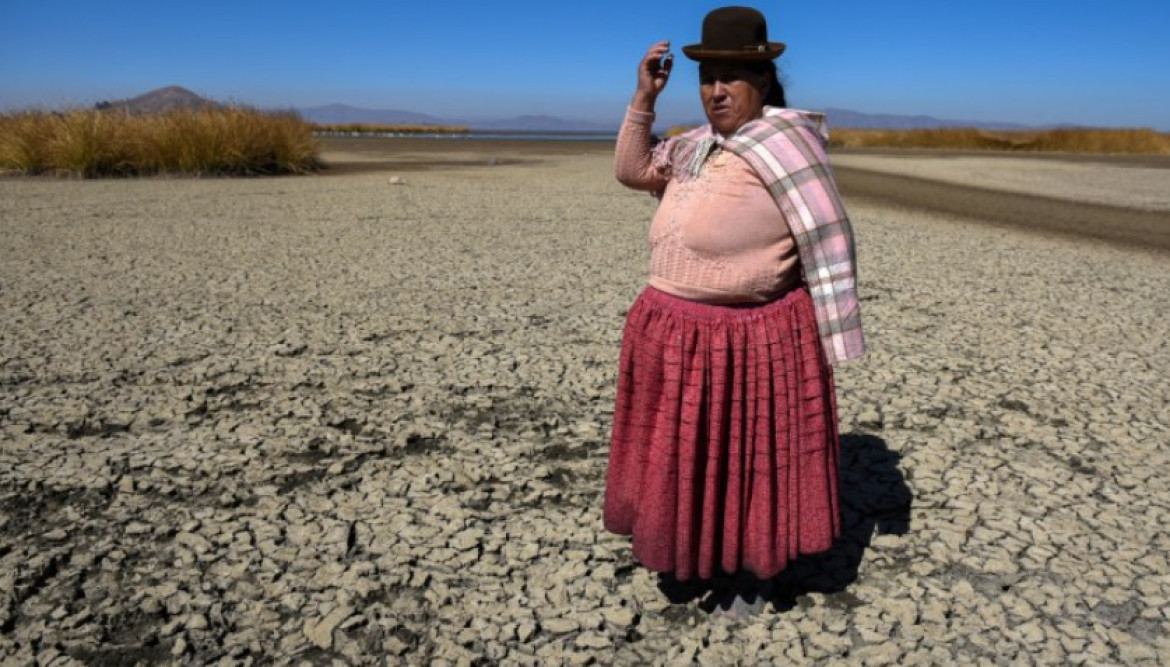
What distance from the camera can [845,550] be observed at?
2564 millimetres

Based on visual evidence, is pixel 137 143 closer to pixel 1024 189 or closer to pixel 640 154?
pixel 640 154

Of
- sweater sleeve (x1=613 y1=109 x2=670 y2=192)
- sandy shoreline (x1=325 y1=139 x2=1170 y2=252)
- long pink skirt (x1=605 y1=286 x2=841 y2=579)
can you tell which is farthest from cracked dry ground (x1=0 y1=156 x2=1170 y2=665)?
sandy shoreline (x1=325 y1=139 x2=1170 y2=252)

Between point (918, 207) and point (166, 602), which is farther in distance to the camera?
point (918, 207)

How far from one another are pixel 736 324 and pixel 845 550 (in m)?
1.00

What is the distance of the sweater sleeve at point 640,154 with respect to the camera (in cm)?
204

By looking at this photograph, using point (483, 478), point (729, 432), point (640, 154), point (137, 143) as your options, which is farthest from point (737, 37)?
point (137, 143)


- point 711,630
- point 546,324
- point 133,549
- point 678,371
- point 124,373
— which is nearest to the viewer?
point 678,371

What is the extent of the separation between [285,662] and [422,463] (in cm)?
108

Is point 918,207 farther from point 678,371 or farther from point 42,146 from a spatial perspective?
point 42,146

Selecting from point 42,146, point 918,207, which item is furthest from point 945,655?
point 42,146

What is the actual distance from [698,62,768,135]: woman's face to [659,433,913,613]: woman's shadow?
1.21 meters

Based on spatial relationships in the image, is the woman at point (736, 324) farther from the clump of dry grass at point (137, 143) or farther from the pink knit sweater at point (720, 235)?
the clump of dry grass at point (137, 143)

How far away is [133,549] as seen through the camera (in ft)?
8.04

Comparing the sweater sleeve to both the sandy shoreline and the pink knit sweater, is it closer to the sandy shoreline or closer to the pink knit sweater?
the pink knit sweater
